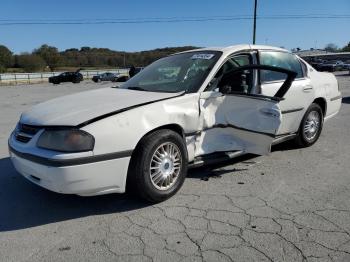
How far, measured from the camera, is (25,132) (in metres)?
3.96

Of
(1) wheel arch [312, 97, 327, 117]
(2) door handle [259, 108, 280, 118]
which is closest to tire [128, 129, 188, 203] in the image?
(2) door handle [259, 108, 280, 118]

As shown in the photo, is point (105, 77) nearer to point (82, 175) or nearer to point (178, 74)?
point (178, 74)

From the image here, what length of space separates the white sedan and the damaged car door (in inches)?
0.5

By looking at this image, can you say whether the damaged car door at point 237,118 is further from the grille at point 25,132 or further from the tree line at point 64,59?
the tree line at point 64,59

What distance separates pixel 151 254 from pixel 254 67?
2.45 metres

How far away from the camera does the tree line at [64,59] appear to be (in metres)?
89.9

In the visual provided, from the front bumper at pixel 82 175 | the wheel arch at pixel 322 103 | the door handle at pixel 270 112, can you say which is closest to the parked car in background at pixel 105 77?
the wheel arch at pixel 322 103

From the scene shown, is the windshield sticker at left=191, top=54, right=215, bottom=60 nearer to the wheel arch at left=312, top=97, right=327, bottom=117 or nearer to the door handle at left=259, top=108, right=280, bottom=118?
the door handle at left=259, top=108, right=280, bottom=118

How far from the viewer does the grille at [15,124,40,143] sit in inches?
150

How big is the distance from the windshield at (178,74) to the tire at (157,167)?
2.33 feet

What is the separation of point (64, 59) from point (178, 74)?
10151 centimetres

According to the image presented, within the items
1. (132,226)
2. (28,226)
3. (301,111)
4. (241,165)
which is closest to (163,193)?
(132,226)

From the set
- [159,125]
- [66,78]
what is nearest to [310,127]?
[159,125]

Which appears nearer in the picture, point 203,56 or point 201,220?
point 201,220
